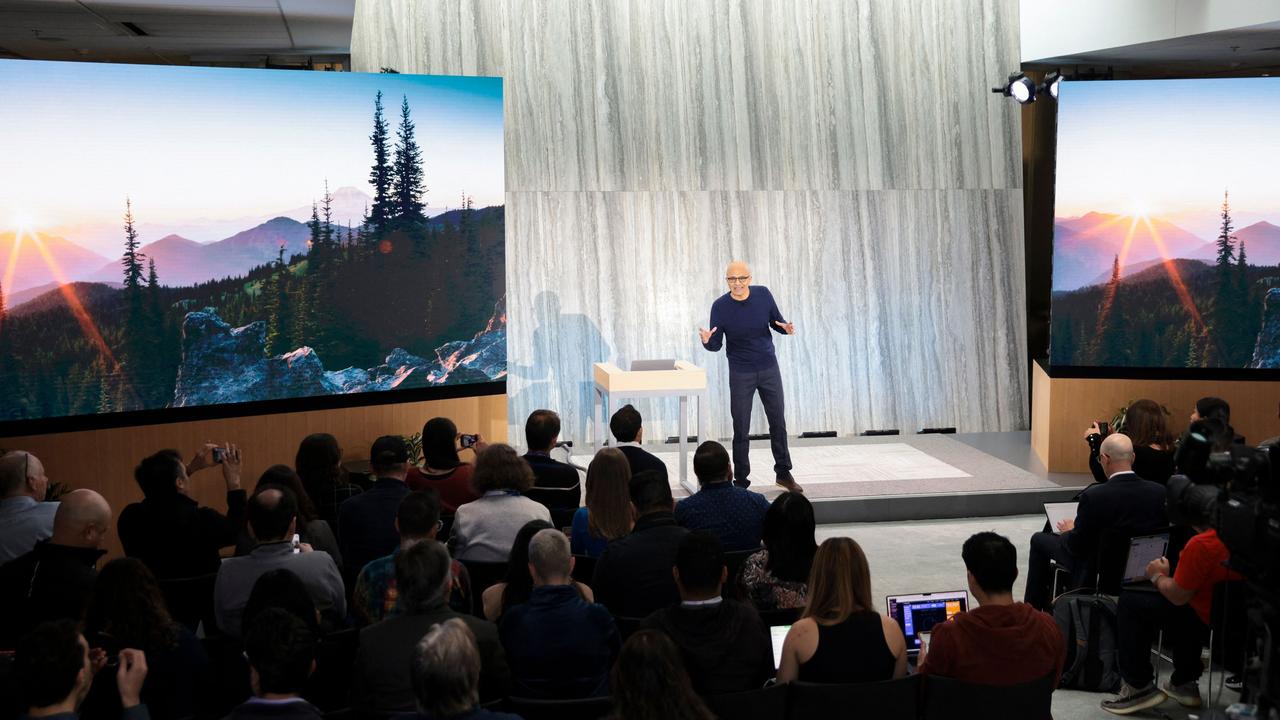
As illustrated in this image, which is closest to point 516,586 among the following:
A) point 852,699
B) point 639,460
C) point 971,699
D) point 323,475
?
point 852,699

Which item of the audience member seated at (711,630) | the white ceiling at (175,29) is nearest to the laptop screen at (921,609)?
the audience member seated at (711,630)

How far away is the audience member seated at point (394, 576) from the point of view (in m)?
4.09

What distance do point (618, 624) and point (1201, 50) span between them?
768cm

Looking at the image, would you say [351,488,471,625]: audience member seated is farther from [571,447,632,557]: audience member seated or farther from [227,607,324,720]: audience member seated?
[571,447,632,557]: audience member seated

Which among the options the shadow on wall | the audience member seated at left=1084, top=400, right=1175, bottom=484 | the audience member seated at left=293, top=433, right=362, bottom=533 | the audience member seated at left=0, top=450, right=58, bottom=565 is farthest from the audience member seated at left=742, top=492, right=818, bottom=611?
the shadow on wall

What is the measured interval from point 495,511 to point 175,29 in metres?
5.03

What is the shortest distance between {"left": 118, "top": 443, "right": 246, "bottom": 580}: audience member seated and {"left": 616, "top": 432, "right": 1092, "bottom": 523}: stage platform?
13.6 feet

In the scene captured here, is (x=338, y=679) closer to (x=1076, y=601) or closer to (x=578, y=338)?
(x=1076, y=601)

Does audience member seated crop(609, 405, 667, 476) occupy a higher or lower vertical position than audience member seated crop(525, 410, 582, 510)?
higher

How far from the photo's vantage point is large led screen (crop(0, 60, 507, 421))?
6938 millimetres

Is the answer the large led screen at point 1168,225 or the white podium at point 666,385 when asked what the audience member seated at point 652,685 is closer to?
the white podium at point 666,385

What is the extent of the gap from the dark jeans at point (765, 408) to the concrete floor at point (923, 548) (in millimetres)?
606

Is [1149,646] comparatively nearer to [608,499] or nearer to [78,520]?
[608,499]

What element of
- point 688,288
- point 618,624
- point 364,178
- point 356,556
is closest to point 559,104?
point 688,288
